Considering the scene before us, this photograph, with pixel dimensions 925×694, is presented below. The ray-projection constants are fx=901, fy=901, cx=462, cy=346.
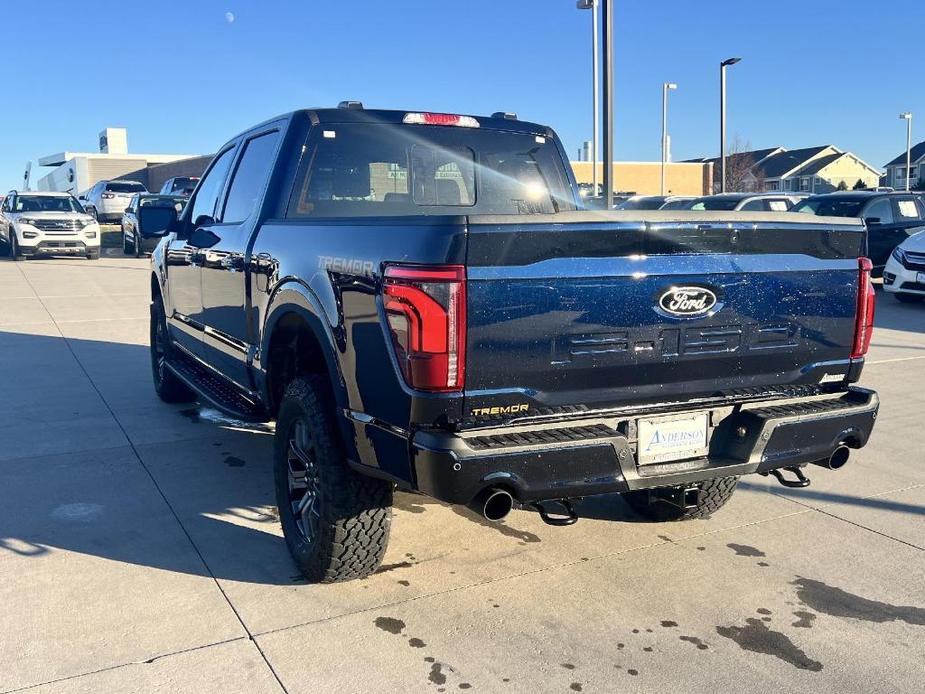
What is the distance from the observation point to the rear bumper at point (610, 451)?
2.99 metres

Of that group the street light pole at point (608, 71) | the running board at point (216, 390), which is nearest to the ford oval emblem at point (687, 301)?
the running board at point (216, 390)

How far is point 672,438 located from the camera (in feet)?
11.1

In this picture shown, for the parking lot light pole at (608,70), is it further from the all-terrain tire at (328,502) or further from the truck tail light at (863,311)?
the all-terrain tire at (328,502)

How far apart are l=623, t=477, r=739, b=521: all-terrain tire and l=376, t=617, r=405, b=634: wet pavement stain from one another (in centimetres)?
154

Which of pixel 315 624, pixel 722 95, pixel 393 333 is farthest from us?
pixel 722 95

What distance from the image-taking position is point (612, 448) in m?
3.19

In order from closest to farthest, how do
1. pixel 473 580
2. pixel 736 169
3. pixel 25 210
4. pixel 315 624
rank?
1. pixel 315 624
2. pixel 473 580
3. pixel 25 210
4. pixel 736 169

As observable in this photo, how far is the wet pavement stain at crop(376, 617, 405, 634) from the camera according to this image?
347 cm

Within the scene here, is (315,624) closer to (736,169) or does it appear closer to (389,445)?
(389,445)

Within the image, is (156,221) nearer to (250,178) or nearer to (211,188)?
(211,188)

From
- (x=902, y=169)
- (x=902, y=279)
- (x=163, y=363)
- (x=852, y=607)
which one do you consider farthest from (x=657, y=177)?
(x=852, y=607)

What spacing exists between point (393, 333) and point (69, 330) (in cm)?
Answer: 917

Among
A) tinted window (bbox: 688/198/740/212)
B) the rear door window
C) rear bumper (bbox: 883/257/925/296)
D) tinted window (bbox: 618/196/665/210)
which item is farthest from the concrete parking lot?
tinted window (bbox: 618/196/665/210)

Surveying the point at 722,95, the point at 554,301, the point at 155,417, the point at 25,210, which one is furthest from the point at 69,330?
the point at 722,95
